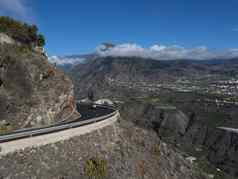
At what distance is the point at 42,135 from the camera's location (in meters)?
35.0

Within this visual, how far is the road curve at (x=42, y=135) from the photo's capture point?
103ft

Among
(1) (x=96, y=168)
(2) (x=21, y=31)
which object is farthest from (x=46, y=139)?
(2) (x=21, y=31)

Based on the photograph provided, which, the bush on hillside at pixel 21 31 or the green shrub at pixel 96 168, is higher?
the bush on hillside at pixel 21 31

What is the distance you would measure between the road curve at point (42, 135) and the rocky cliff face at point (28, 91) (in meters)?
5.83

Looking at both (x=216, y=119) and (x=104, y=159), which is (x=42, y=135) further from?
(x=216, y=119)

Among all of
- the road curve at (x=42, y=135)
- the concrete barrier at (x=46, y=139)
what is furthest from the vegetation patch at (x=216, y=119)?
the road curve at (x=42, y=135)

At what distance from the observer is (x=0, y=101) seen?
42812 millimetres

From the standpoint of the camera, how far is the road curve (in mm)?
31266

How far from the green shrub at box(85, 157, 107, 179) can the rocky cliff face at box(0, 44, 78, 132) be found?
12.1 m

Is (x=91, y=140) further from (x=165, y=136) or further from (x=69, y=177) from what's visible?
(x=165, y=136)

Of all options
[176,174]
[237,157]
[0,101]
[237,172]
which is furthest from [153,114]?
[0,101]

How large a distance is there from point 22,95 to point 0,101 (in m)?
3.59

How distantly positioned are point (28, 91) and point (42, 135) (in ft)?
43.8

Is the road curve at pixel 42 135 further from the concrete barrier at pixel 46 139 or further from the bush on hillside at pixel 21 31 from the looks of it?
the bush on hillside at pixel 21 31
